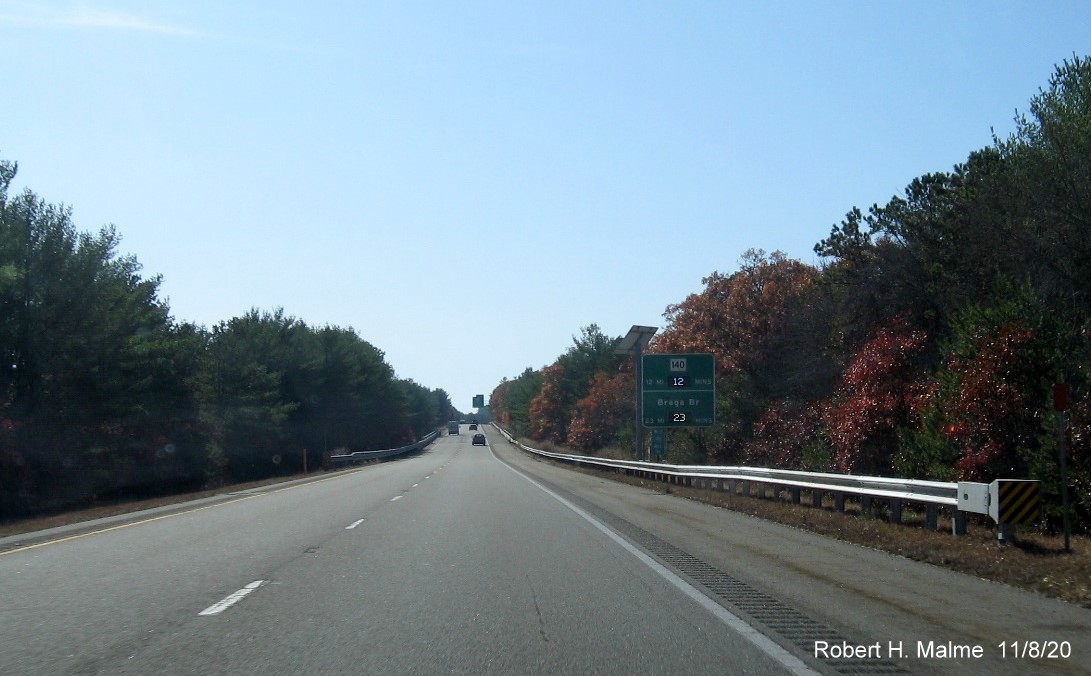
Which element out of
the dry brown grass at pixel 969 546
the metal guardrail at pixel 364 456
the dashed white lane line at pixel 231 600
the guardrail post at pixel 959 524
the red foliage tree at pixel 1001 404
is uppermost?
the red foliage tree at pixel 1001 404

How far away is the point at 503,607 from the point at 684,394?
28.8m

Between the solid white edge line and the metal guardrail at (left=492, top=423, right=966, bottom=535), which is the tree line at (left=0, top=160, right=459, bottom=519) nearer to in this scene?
the metal guardrail at (left=492, top=423, right=966, bottom=535)

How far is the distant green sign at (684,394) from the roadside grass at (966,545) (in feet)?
46.7

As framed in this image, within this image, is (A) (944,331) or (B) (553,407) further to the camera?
(B) (553,407)

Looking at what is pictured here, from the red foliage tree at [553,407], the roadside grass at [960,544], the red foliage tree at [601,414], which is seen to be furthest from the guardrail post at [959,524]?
the red foliage tree at [553,407]

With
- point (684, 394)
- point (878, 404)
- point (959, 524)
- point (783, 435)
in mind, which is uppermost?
point (684, 394)

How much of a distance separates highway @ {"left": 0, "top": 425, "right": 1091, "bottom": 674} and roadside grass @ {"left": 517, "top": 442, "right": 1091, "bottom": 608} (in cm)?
43

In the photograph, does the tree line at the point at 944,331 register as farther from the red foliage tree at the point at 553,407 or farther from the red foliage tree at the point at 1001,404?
the red foliage tree at the point at 553,407

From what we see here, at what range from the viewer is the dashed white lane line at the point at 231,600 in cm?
1010

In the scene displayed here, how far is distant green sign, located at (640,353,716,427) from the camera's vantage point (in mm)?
38344

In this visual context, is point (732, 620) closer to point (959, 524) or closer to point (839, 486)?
point (959, 524)

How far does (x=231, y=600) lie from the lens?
10766 millimetres

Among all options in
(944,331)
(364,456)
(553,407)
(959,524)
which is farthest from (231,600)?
(553,407)

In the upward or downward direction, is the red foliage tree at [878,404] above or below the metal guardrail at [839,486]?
above
